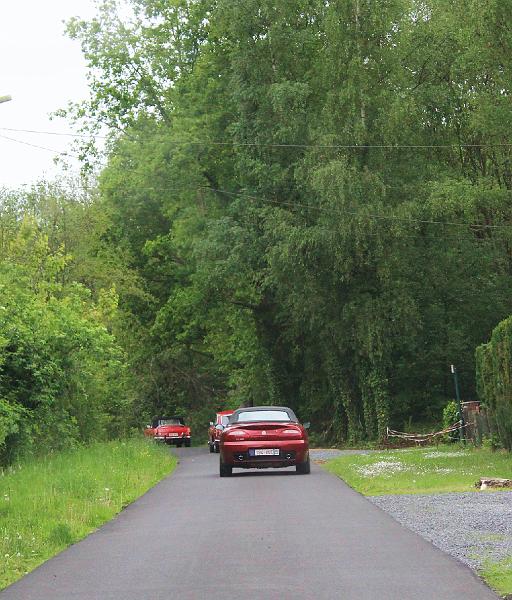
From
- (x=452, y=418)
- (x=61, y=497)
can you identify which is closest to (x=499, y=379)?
(x=452, y=418)

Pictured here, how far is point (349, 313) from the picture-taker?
49.1 meters

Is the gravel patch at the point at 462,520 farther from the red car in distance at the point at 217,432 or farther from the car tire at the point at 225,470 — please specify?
the red car in distance at the point at 217,432

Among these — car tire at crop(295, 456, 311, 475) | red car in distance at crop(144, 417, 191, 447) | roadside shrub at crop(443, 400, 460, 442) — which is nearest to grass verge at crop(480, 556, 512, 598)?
car tire at crop(295, 456, 311, 475)

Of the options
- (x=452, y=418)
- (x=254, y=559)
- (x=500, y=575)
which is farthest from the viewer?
(x=452, y=418)

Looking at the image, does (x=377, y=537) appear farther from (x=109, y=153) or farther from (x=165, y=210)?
(x=109, y=153)

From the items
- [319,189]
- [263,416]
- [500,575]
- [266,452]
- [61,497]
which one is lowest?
[500,575]

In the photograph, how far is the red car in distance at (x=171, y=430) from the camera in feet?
222

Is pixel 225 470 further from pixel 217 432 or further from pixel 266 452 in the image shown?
pixel 217 432

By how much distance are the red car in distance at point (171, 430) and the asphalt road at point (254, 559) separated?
4770 cm

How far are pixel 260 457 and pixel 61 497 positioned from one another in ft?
29.8

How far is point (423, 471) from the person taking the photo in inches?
1094

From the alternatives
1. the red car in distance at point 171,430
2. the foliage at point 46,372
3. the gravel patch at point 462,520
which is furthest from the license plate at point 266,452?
the red car in distance at point 171,430

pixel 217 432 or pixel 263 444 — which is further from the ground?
pixel 217 432

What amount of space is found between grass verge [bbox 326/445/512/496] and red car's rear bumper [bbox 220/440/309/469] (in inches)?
46.3
